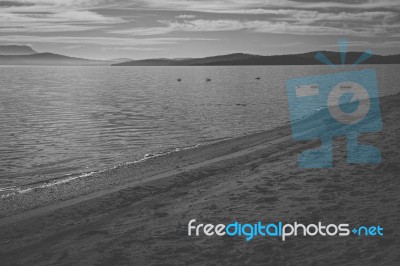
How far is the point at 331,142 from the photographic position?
18.8 metres

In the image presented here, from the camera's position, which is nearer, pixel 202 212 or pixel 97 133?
pixel 202 212

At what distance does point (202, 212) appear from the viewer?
9.70 meters

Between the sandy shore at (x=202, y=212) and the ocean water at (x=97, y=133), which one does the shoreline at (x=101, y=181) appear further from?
the ocean water at (x=97, y=133)

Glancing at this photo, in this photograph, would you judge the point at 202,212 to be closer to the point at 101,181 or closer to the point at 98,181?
the point at 101,181

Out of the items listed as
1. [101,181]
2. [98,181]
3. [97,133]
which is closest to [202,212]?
[101,181]

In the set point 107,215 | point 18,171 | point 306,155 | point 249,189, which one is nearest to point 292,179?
point 249,189

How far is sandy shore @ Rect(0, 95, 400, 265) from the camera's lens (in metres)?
7.22

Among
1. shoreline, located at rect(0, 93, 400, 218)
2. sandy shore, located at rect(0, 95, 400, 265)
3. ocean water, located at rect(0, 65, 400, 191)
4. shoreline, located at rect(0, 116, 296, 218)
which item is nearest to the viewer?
sandy shore, located at rect(0, 95, 400, 265)

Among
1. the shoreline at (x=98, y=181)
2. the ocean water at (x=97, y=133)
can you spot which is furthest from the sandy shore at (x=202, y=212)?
the ocean water at (x=97, y=133)

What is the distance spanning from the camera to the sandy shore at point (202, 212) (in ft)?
23.7

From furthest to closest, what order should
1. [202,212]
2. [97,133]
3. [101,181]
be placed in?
[97,133] < [101,181] < [202,212]

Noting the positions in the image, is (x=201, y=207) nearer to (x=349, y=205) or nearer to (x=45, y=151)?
(x=349, y=205)

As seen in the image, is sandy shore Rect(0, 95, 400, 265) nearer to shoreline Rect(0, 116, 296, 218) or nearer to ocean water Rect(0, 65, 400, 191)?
shoreline Rect(0, 116, 296, 218)

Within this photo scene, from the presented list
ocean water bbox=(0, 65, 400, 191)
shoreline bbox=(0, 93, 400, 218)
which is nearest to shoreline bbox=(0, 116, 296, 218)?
shoreline bbox=(0, 93, 400, 218)
